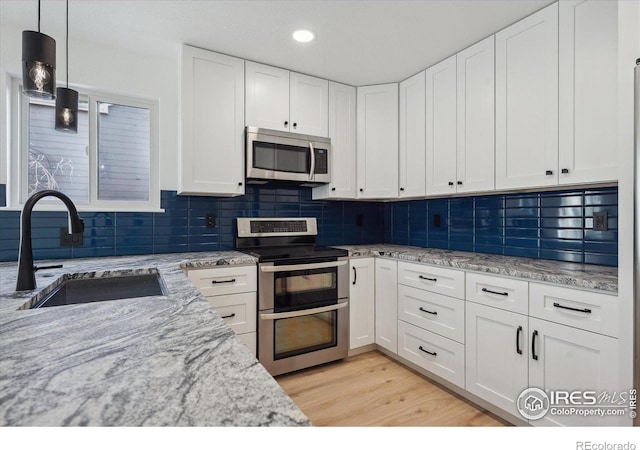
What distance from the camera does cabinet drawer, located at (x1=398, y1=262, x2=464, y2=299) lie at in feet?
6.84

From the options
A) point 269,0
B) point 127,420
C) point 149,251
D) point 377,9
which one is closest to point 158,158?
point 149,251

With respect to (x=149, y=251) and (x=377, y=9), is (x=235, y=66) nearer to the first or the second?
(x=377, y=9)

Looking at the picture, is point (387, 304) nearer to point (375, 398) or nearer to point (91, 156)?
point (375, 398)

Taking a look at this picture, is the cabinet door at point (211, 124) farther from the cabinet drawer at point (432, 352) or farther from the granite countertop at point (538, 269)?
the cabinet drawer at point (432, 352)

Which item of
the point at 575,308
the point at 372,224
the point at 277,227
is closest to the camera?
the point at 575,308

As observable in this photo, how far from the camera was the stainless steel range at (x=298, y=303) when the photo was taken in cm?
231

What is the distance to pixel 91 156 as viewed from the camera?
2438 millimetres

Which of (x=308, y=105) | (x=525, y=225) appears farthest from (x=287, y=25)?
(x=525, y=225)

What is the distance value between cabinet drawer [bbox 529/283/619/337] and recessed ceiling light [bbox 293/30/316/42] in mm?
2008

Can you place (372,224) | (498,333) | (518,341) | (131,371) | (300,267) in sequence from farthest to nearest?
(372,224)
(300,267)
(498,333)
(518,341)
(131,371)

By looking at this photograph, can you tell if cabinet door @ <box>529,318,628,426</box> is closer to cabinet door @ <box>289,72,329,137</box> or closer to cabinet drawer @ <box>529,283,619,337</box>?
cabinet drawer @ <box>529,283,619,337</box>

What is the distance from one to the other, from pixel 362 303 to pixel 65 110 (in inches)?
90.4

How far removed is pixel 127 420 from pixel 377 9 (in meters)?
2.20

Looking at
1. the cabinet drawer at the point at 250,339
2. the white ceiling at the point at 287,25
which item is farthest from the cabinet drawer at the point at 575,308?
the cabinet drawer at the point at 250,339
